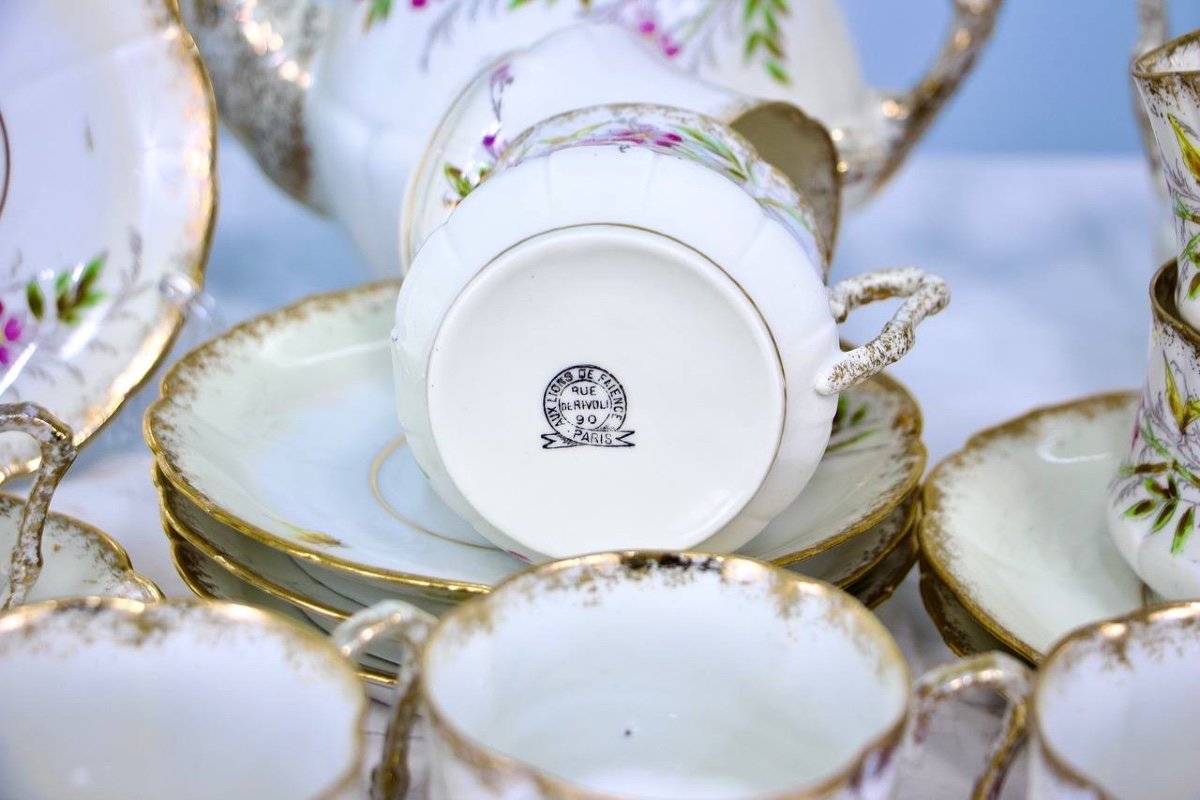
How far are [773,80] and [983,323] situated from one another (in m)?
0.27

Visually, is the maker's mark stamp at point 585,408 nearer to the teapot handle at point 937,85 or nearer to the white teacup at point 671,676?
the white teacup at point 671,676

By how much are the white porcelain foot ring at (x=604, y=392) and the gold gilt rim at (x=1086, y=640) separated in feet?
0.51

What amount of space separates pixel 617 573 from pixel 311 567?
0.60 ft

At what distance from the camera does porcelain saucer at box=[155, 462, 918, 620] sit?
1.87ft

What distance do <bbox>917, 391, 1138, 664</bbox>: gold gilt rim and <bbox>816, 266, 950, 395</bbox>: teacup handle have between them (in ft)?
0.27

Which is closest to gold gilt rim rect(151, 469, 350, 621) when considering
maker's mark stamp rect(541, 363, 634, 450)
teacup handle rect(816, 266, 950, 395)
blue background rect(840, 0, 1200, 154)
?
maker's mark stamp rect(541, 363, 634, 450)

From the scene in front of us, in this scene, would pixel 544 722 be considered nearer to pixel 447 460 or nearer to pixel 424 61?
pixel 447 460

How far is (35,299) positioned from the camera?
745 millimetres

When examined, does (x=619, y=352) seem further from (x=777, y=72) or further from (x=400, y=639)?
(x=777, y=72)

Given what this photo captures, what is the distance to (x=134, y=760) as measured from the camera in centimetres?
44

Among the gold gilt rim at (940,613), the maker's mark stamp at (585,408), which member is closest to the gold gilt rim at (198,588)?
the maker's mark stamp at (585,408)

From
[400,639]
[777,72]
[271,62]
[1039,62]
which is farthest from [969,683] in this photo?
[1039,62]

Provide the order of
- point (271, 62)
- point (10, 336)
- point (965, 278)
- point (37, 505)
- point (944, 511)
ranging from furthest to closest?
point (965, 278), point (271, 62), point (10, 336), point (944, 511), point (37, 505)

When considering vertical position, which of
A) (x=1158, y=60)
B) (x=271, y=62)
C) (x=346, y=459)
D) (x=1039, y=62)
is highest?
(x=1158, y=60)
